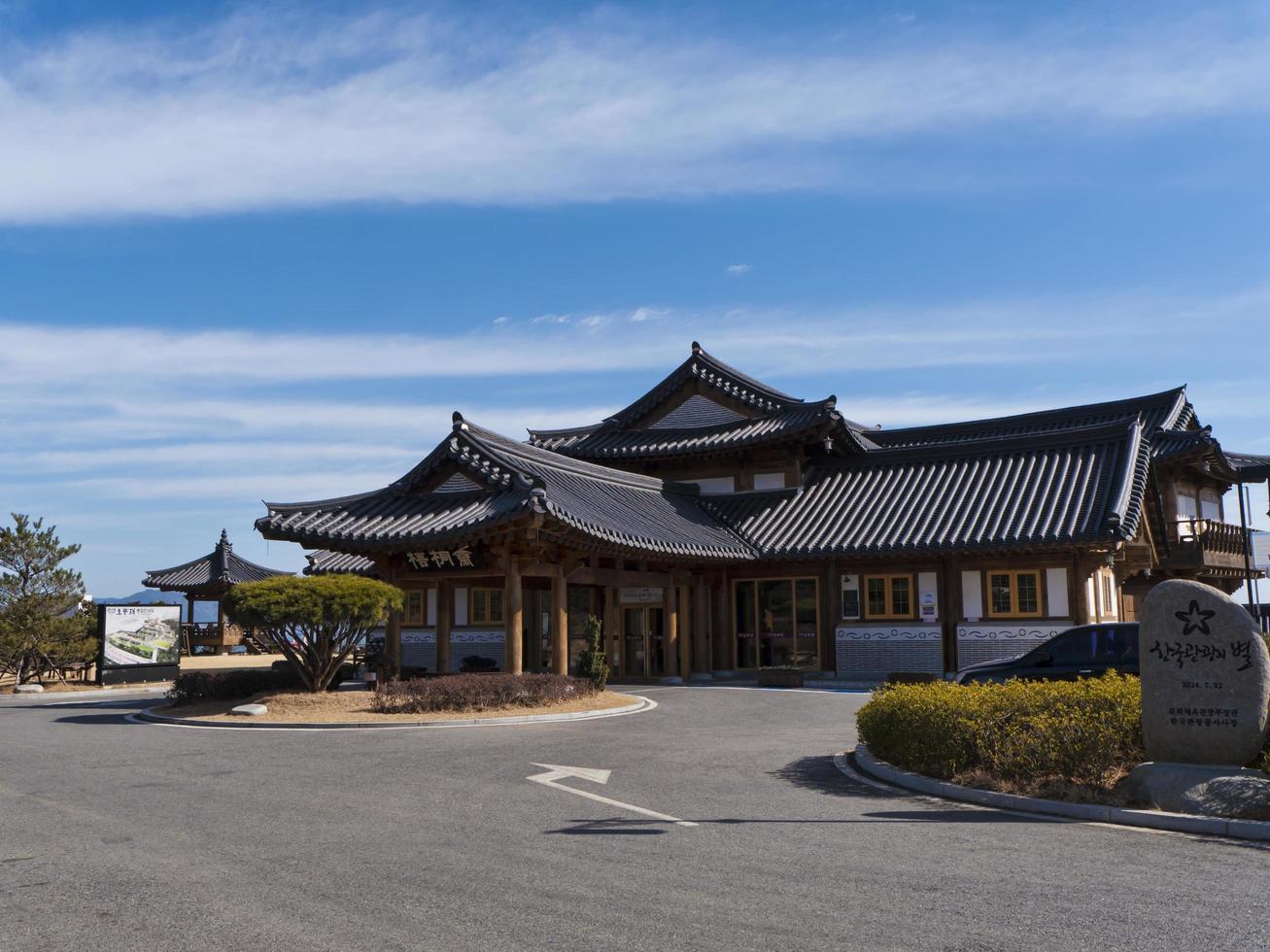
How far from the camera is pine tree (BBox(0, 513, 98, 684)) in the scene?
98.6 feet

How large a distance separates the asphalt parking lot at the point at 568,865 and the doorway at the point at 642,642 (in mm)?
14590

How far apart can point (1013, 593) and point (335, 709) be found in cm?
1635

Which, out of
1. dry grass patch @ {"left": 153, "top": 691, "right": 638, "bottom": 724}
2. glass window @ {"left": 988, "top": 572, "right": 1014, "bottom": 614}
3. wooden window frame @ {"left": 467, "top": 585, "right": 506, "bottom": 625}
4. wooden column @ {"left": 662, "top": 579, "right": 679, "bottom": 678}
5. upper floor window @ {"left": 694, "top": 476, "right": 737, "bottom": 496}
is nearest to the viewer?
dry grass patch @ {"left": 153, "top": 691, "right": 638, "bottom": 724}

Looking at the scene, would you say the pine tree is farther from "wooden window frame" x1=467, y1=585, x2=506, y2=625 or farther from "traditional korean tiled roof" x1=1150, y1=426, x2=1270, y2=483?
"traditional korean tiled roof" x1=1150, y1=426, x2=1270, y2=483

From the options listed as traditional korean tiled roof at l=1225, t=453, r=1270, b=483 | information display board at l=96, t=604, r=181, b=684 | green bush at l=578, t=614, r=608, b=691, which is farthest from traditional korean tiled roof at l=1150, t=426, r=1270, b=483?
information display board at l=96, t=604, r=181, b=684

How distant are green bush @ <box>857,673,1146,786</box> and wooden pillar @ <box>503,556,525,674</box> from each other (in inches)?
433

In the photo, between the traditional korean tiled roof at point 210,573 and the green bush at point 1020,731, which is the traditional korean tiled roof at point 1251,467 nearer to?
the green bush at point 1020,731

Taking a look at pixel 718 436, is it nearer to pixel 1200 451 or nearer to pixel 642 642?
pixel 642 642

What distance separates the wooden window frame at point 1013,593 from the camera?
83.9ft

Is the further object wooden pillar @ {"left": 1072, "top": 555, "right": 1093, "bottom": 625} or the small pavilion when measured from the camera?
the small pavilion

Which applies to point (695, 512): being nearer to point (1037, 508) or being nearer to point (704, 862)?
point (1037, 508)

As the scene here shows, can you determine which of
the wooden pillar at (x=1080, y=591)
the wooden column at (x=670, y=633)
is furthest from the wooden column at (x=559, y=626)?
the wooden pillar at (x=1080, y=591)

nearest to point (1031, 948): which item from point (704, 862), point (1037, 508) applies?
point (704, 862)

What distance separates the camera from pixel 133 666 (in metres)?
31.1
